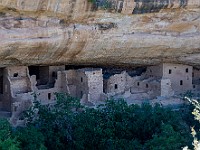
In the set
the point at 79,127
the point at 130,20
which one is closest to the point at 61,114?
the point at 79,127

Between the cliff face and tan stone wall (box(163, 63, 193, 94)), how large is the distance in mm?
543

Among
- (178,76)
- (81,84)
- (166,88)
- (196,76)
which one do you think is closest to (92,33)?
(81,84)

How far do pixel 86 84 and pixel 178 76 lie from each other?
99.0 inches

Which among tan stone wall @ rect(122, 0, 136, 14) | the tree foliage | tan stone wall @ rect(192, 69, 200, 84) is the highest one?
tan stone wall @ rect(122, 0, 136, 14)

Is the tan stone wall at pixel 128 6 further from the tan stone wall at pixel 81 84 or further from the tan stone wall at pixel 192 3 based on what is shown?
the tan stone wall at pixel 81 84

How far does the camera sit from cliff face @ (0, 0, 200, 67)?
10.5 metres

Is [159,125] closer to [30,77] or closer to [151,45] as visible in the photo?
[151,45]

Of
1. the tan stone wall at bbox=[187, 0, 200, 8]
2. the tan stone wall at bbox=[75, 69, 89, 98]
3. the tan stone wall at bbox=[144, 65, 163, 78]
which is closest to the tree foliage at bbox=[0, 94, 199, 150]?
the tan stone wall at bbox=[75, 69, 89, 98]

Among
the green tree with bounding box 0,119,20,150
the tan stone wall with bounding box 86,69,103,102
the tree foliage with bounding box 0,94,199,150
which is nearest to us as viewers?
the green tree with bounding box 0,119,20,150

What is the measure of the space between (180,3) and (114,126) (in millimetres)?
2817

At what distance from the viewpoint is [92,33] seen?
37.9ft

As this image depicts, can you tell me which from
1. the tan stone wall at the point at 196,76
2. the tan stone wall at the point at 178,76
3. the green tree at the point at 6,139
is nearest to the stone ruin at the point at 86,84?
the tan stone wall at the point at 178,76

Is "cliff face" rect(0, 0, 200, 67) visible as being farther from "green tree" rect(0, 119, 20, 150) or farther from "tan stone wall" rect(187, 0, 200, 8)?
"green tree" rect(0, 119, 20, 150)

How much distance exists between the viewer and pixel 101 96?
1334cm
